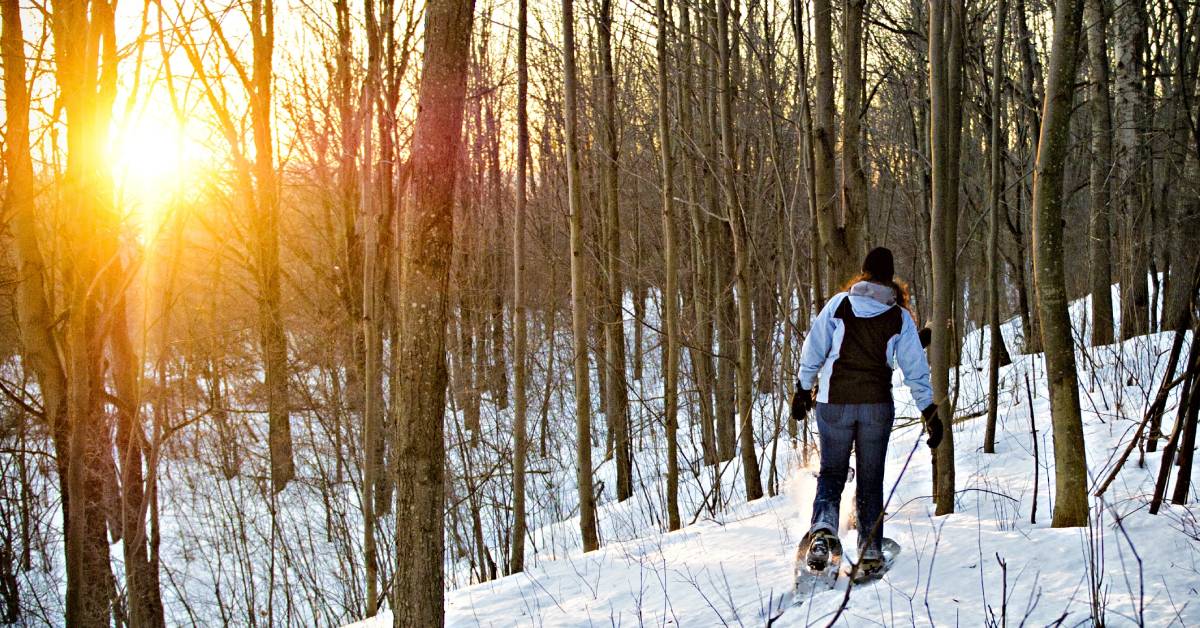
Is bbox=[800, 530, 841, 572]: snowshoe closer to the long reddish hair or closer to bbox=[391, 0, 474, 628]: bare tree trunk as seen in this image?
the long reddish hair

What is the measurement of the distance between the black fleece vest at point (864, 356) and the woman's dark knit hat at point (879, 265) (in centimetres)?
18

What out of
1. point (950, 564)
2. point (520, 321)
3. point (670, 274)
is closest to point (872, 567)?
point (950, 564)

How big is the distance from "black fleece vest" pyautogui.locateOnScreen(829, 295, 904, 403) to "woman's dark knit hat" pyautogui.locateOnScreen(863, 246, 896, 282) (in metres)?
0.18

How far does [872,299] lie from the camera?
4008 mm

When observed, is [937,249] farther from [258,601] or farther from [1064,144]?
[258,601]

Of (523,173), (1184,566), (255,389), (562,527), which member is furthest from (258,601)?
(1184,566)

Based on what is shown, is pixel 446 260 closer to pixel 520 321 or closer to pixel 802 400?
pixel 802 400

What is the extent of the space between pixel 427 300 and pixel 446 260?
0.19m

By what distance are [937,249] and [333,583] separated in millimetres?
9195

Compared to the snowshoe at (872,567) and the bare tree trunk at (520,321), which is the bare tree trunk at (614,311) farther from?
the snowshoe at (872,567)

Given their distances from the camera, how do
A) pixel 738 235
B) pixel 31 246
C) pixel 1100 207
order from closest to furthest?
pixel 31 246 < pixel 738 235 < pixel 1100 207

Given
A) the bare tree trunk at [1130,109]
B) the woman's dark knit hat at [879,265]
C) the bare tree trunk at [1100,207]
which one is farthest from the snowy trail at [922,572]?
the bare tree trunk at [1130,109]

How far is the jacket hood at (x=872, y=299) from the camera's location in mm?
4004

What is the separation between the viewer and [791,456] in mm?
9781
